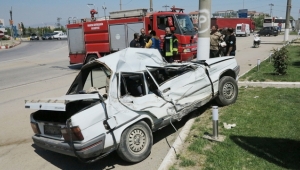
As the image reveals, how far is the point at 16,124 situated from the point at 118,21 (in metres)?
7.98

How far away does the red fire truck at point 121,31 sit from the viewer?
11312 mm

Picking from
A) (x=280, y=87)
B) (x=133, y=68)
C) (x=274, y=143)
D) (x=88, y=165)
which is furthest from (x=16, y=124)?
(x=280, y=87)

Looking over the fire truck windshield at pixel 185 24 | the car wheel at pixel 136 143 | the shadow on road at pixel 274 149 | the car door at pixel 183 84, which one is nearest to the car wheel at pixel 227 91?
the car door at pixel 183 84

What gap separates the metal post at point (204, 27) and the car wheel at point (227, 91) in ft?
5.30

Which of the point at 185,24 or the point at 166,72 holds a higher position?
the point at 185,24

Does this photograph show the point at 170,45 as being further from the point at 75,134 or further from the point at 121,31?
the point at 75,134

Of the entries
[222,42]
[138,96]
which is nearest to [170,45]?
[222,42]

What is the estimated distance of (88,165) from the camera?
437 centimetres

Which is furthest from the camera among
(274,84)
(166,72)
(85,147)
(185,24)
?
(185,24)

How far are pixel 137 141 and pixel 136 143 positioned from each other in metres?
0.03

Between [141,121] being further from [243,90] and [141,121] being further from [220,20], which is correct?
[220,20]

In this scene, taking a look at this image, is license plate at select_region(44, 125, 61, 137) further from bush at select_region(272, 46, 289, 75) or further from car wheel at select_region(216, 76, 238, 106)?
bush at select_region(272, 46, 289, 75)

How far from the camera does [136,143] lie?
4.19 metres

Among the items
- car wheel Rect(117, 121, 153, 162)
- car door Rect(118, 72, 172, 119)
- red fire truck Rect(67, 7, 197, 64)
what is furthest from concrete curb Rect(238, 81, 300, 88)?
car wheel Rect(117, 121, 153, 162)
